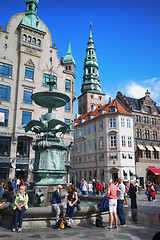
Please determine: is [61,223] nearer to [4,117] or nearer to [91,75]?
[4,117]

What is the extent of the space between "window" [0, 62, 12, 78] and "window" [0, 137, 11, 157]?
26.9 ft

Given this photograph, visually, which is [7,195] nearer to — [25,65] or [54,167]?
[54,167]

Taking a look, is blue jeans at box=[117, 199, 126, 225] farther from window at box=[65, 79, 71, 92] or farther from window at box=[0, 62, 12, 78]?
window at box=[65, 79, 71, 92]

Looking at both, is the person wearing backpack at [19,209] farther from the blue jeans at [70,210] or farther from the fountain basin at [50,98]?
the fountain basin at [50,98]

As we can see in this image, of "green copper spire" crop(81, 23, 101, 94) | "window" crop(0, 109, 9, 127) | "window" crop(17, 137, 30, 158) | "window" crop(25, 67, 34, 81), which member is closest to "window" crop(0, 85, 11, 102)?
"window" crop(0, 109, 9, 127)

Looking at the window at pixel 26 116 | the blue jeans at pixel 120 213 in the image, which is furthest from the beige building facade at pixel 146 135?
the blue jeans at pixel 120 213

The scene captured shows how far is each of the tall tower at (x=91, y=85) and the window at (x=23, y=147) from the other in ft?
137

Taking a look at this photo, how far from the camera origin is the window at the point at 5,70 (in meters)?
28.0

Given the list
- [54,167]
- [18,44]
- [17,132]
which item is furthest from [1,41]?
[54,167]

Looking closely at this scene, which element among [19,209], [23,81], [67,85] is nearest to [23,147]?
[23,81]

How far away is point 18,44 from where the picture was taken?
A: 98.2 ft

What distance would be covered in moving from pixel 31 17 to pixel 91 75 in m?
40.2

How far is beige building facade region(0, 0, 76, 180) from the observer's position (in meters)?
26.8

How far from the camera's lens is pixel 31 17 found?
104 ft
